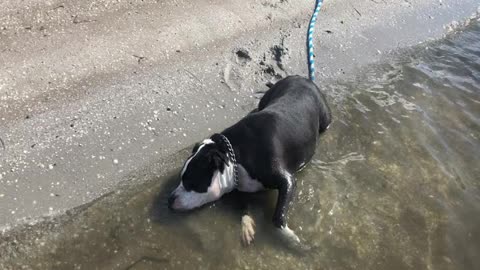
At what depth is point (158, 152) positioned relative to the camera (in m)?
4.83

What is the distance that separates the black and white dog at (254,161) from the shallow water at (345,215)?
0.15m

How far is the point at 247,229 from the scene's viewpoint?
423 cm

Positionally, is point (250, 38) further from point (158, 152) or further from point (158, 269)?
point (158, 269)

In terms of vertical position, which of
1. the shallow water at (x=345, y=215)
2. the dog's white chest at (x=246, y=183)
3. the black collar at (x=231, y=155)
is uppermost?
the black collar at (x=231, y=155)

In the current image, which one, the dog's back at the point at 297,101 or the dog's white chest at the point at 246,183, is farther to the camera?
the dog's back at the point at 297,101

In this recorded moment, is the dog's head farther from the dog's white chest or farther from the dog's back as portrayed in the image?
the dog's back

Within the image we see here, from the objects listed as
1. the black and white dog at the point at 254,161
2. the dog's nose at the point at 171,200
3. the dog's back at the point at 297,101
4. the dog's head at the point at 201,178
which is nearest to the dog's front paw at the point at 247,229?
the black and white dog at the point at 254,161

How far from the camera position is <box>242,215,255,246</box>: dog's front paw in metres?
4.16

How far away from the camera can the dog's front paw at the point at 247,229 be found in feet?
13.7

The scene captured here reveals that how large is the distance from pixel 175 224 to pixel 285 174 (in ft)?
3.50

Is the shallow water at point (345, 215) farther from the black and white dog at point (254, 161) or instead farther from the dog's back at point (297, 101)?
the dog's back at point (297, 101)

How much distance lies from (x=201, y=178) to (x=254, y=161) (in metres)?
0.52

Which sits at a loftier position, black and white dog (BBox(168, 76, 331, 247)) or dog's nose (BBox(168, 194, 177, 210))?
black and white dog (BBox(168, 76, 331, 247))

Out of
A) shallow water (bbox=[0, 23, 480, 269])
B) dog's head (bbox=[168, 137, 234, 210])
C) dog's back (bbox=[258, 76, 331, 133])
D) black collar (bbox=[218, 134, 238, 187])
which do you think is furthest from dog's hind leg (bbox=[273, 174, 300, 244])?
dog's back (bbox=[258, 76, 331, 133])
